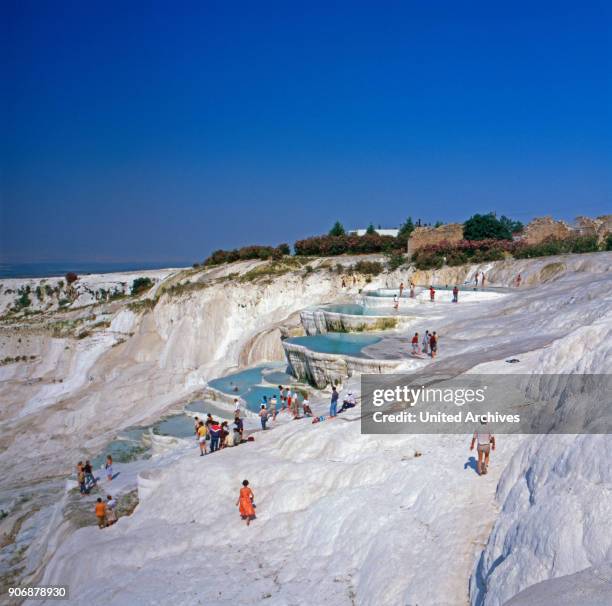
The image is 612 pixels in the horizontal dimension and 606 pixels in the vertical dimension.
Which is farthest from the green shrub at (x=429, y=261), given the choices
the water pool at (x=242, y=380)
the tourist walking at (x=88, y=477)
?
the tourist walking at (x=88, y=477)

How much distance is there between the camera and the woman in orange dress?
910cm

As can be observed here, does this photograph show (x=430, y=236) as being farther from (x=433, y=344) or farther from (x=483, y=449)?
(x=483, y=449)

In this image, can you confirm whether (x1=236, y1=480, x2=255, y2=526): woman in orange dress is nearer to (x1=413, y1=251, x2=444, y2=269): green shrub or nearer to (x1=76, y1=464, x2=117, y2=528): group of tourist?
(x1=76, y1=464, x2=117, y2=528): group of tourist

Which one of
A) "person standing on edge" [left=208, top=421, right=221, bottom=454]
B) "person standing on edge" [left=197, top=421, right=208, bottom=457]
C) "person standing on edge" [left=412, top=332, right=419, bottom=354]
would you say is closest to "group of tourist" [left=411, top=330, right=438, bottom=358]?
"person standing on edge" [left=412, top=332, right=419, bottom=354]

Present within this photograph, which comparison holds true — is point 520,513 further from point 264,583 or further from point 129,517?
point 129,517

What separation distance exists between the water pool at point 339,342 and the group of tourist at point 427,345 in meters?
1.39

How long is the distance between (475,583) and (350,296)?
24571mm

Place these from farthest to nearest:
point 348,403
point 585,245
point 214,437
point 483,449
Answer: point 585,245
point 348,403
point 214,437
point 483,449

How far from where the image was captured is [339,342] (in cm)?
1830

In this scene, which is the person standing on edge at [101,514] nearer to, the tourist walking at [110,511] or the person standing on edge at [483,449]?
the tourist walking at [110,511]

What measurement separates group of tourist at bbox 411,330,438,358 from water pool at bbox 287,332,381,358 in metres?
1.39

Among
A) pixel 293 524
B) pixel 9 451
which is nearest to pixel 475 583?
pixel 293 524

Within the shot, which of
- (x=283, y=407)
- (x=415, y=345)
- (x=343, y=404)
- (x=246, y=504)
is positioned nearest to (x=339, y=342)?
(x=415, y=345)

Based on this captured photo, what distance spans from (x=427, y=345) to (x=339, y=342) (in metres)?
3.97
